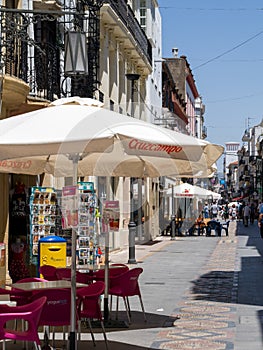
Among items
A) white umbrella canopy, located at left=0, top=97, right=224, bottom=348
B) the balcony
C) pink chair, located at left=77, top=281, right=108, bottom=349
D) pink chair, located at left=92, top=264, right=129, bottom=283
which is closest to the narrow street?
pink chair, located at left=77, top=281, right=108, bottom=349

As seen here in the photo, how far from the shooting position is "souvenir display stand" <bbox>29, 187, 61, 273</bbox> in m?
16.3

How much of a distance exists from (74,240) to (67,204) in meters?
0.70

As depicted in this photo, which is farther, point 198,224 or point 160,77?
point 160,77

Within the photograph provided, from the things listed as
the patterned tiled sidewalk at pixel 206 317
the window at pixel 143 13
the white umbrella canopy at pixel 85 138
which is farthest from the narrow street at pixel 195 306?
the window at pixel 143 13

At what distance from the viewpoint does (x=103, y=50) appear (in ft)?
91.1

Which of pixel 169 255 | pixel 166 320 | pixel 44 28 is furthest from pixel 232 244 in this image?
pixel 166 320

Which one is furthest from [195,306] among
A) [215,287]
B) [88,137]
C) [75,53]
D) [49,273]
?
[75,53]

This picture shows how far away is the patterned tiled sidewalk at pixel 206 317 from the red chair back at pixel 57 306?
1.49 m

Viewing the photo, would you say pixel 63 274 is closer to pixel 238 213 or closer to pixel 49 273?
pixel 49 273

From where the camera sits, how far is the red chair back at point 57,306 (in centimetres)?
890

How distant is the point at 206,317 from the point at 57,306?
12.5 ft

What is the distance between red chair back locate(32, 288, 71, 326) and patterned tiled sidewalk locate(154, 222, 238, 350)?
4.88 feet

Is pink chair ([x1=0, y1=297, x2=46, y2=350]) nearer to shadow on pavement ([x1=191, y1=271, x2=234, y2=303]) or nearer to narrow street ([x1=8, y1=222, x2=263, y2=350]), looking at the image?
narrow street ([x1=8, y1=222, x2=263, y2=350])

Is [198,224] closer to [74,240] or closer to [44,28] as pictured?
[44,28]
